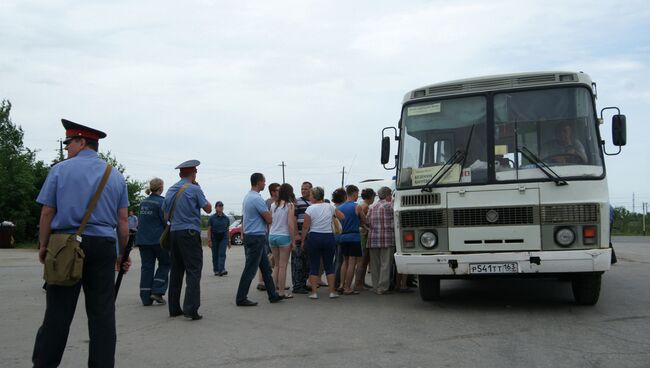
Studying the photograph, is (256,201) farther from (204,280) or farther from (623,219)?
(623,219)

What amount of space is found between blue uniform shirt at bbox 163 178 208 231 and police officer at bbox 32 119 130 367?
3.32 m

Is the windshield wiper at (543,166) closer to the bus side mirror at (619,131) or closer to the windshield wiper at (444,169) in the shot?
the windshield wiper at (444,169)

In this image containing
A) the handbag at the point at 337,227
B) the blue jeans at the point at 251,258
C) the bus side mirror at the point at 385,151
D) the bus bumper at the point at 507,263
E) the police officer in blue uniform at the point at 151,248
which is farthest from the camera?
the handbag at the point at 337,227

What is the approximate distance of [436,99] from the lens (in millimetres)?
9219

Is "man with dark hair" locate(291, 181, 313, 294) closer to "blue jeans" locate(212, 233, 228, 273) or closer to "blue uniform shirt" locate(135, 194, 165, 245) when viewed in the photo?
"blue uniform shirt" locate(135, 194, 165, 245)

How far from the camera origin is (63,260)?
4684 millimetres

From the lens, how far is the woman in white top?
33.5 ft

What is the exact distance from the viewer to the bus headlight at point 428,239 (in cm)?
871

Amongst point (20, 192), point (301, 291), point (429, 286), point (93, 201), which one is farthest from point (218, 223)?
point (20, 192)

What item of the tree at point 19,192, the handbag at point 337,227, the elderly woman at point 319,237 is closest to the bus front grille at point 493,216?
the elderly woman at point 319,237

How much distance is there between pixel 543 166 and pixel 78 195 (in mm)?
5772

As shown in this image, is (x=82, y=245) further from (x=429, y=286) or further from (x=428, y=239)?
(x=429, y=286)

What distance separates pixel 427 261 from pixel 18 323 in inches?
201

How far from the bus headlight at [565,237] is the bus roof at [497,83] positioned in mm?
1933
